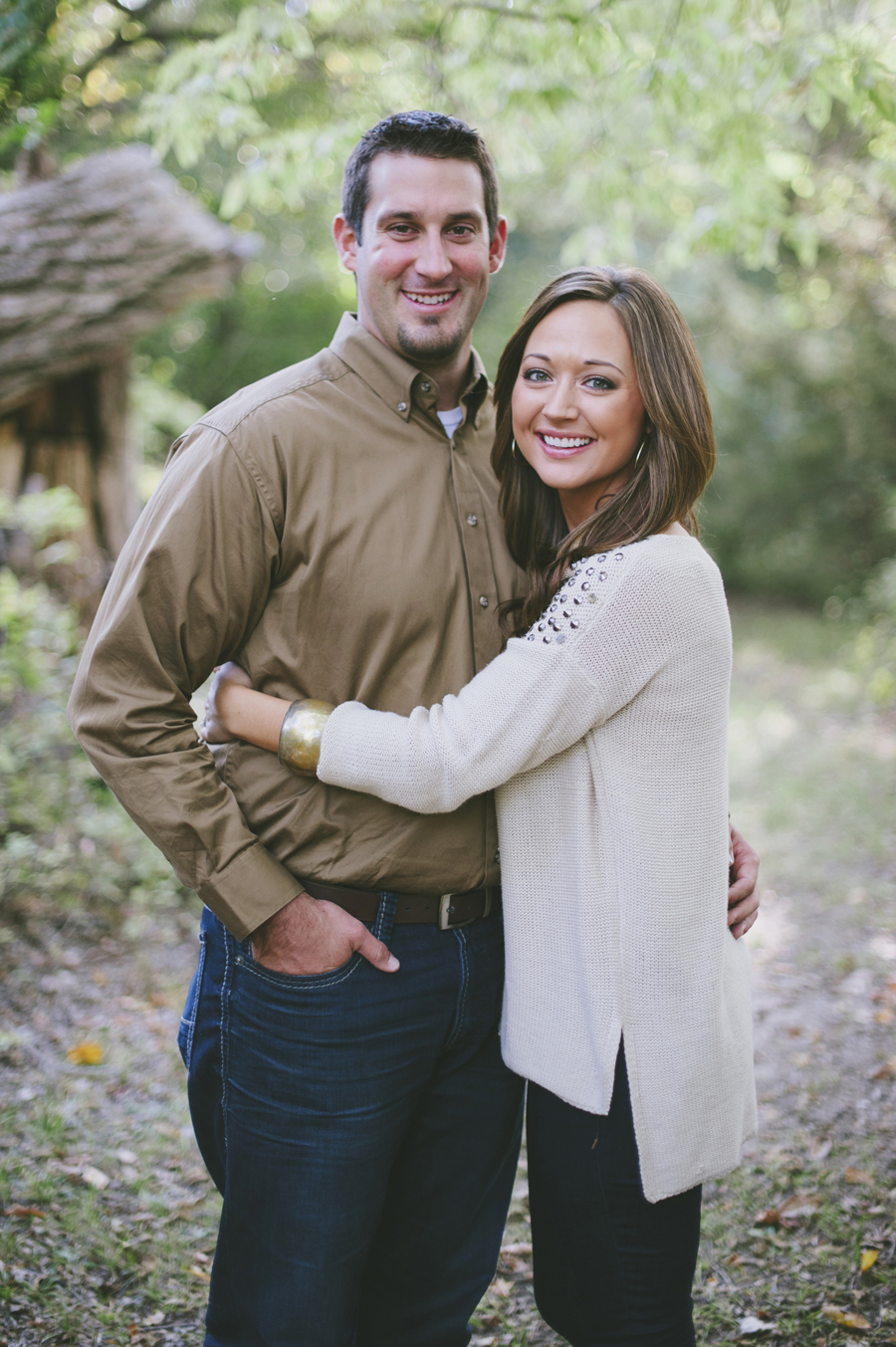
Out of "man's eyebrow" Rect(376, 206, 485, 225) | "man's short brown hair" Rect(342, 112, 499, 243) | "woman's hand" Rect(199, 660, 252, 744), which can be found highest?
"man's short brown hair" Rect(342, 112, 499, 243)

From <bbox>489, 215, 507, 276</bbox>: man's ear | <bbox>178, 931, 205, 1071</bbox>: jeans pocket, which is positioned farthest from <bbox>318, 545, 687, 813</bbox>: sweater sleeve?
<bbox>489, 215, 507, 276</bbox>: man's ear

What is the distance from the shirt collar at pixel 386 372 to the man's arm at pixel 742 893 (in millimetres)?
1165

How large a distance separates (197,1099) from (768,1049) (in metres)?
2.92

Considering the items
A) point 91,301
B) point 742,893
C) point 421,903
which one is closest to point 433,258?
point 421,903

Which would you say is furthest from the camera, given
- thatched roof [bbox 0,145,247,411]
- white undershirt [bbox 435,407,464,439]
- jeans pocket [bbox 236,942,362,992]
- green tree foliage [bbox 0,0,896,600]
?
thatched roof [bbox 0,145,247,411]

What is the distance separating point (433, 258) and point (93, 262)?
392 cm

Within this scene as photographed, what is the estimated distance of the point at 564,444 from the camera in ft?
6.69

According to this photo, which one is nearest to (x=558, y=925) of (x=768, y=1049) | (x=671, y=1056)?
(x=671, y=1056)

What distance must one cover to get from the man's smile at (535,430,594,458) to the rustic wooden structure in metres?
3.97

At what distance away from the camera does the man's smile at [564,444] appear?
2.03 metres

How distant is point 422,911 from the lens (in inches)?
79.2

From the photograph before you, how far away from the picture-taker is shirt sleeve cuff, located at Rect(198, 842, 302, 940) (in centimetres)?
186

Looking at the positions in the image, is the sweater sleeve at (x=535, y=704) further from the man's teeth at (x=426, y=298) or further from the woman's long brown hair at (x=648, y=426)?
the man's teeth at (x=426, y=298)

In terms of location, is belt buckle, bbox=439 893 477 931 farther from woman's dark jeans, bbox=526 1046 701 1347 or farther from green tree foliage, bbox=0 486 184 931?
green tree foliage, bbox=0 486 184 931
